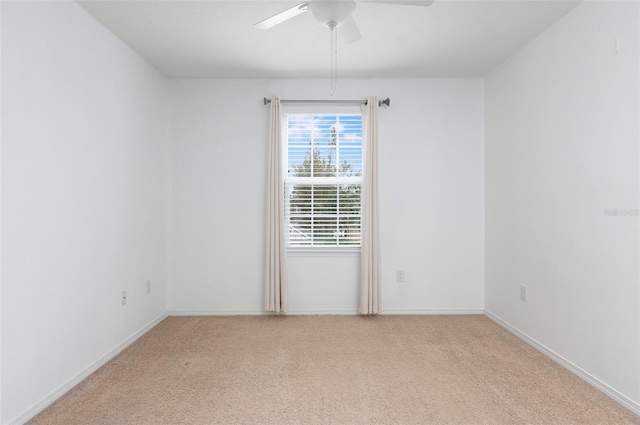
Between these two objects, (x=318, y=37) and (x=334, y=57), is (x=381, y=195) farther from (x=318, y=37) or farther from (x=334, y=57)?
(x=318, y=37)

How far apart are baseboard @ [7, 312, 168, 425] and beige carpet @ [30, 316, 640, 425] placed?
4 cm

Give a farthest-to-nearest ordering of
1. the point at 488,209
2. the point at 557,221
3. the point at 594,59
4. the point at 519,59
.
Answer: the point at 488,209 → the point at 519,59 → the point at 557,221 → the point at 594,59

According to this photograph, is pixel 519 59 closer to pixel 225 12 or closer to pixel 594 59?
pixel 594 59

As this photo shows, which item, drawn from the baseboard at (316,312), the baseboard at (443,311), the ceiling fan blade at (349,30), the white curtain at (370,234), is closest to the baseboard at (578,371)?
the baseboard at (443,311)

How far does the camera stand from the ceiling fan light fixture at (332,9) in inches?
71.9

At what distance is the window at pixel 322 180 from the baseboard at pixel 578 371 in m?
1.66

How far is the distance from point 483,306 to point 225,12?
11.8 feet

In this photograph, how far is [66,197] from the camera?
216cm

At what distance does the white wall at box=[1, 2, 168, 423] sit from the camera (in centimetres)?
Answer: 179

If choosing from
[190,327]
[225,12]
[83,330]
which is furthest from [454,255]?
[83,330]

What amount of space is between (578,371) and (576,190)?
47.9 inches

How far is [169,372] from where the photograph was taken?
Result: 2406mm

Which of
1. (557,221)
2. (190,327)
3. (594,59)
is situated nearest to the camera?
(594,59)

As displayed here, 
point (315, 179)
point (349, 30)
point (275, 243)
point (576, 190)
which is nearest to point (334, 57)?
point (349, 30)
